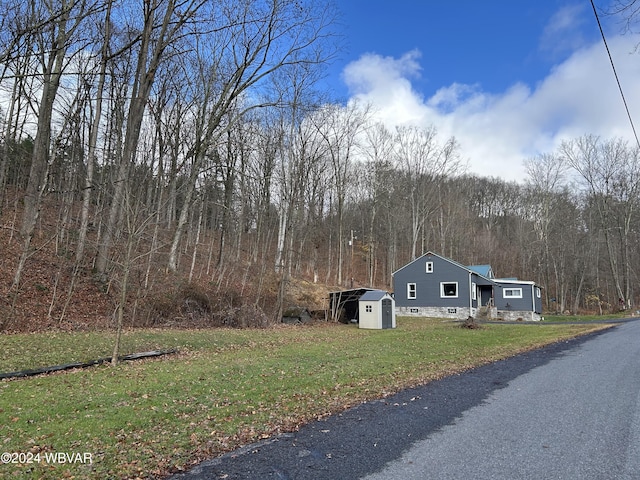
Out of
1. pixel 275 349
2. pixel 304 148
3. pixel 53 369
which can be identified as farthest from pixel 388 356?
pixel 304 148

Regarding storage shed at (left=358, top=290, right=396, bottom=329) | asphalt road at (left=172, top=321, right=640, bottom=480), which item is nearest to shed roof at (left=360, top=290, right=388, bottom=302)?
storage shed at (left=358, top=290, right=396, bottom=329)

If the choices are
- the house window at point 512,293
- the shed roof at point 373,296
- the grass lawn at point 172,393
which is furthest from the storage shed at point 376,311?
the house window at point 512,293

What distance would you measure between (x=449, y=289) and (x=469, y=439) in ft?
93.5

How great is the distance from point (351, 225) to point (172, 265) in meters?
26.0

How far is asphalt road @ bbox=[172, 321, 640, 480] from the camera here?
12.6ft

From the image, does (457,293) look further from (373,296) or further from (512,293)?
(373,296)

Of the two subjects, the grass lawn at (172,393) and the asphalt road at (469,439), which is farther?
the grass lawn at (172,393)

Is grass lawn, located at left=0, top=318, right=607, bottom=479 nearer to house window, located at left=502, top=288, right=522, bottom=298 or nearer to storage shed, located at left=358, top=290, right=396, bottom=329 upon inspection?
storage shed, located at left=358, top=290, right=396, bottom=329

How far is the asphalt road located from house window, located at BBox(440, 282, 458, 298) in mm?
24172

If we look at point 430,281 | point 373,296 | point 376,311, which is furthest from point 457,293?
point 376,311

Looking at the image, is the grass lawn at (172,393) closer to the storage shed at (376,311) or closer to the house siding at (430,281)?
the storage shed at (376,311)

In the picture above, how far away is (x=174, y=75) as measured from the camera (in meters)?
23.2

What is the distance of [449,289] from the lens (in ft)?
105

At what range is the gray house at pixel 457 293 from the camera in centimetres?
3119
